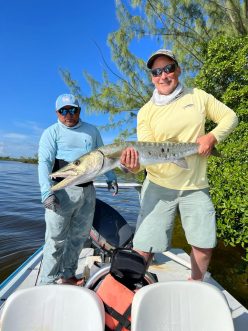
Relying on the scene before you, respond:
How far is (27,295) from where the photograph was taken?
2047 millimetres

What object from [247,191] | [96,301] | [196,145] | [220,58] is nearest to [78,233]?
[196,145]

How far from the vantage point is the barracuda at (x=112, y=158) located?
10.7 ft

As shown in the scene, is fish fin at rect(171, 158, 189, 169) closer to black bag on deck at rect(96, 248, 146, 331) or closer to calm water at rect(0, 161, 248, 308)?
black bag on deck at rect(96, 248, 146, 331)

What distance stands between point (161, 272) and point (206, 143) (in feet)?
7.38

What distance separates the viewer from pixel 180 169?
3289 millimetres

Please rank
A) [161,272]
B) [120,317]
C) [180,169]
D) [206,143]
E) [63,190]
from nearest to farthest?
[120,317] < [206,143] < [180,169] < [63,190] < [161,272]

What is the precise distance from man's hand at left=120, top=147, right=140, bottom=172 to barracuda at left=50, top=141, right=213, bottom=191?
0.06 m

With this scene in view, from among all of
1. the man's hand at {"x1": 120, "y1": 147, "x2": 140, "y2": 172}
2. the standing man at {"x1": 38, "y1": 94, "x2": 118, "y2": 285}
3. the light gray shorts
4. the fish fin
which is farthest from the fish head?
the fish fin

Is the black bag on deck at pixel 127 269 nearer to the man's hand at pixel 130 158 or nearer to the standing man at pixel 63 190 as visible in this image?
the man's hand at pixel 130 158

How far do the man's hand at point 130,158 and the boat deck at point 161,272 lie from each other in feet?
3.95

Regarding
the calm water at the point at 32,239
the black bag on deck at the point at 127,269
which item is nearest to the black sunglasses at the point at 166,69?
the black bag on deck at the point at 127,269

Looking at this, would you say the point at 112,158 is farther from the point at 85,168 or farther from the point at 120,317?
the point at 120,317

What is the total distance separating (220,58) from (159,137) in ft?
21.3

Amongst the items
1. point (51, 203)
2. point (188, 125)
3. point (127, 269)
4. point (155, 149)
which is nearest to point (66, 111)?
point (51, 203)
